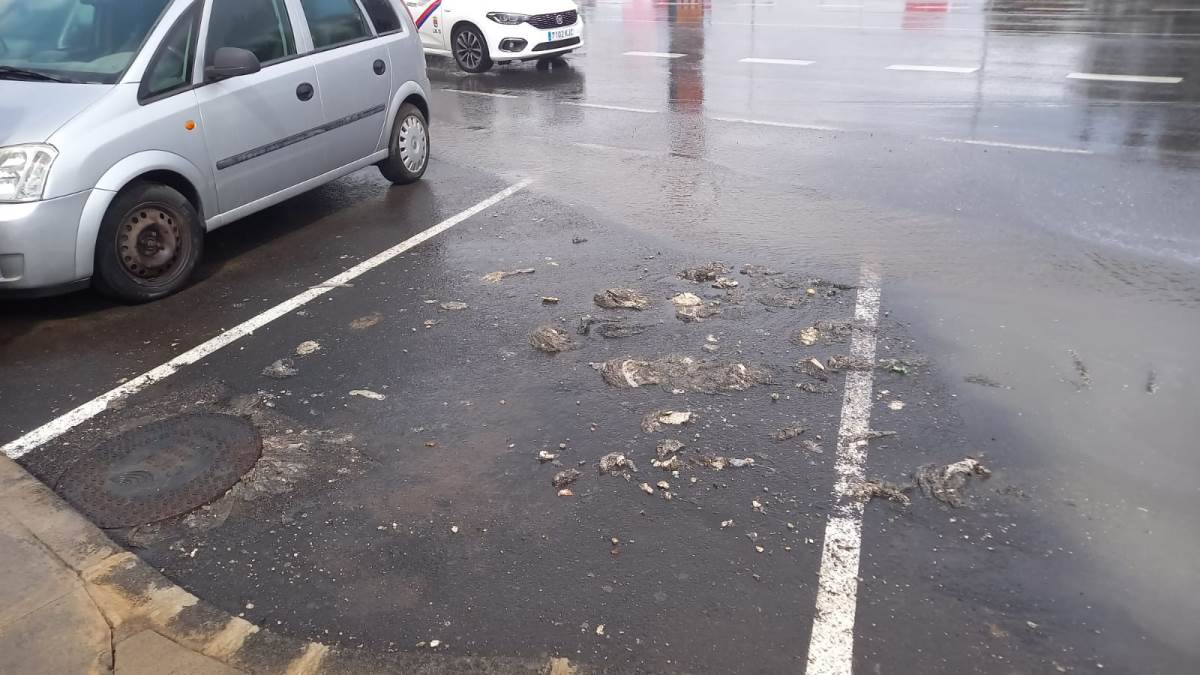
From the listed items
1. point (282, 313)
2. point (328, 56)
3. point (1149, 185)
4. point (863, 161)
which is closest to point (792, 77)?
point (863, 161)

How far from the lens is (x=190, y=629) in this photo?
3.59 m

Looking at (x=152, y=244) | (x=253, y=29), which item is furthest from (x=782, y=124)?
(x=152, y=244)

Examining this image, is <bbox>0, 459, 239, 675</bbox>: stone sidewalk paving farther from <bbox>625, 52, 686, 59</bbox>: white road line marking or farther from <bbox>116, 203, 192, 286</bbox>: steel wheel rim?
<bbox>625, 52, 686, 59</bbox>: white road line marking

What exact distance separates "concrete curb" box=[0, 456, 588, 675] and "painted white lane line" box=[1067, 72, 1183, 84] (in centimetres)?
Result: 1324

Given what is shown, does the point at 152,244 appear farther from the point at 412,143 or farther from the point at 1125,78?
the point at 1125,78

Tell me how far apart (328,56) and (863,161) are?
5.19m

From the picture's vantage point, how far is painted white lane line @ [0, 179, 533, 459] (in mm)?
4902

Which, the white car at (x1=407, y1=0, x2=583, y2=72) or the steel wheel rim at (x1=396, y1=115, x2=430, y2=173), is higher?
the white car at (x1=407, y1=0, x2=583, y2=72)

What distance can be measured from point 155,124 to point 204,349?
156cm

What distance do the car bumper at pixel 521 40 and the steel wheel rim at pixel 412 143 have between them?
6792 millimetres

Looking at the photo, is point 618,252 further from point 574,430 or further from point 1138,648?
point 1138,648

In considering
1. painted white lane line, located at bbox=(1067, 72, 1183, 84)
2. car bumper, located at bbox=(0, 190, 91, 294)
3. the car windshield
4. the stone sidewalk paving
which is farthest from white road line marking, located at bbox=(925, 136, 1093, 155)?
the stone sidewalk paving

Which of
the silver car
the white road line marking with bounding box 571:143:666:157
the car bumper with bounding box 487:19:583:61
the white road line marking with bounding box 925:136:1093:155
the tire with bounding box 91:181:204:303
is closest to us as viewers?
the silver car

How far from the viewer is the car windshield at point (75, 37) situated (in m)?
6.34
